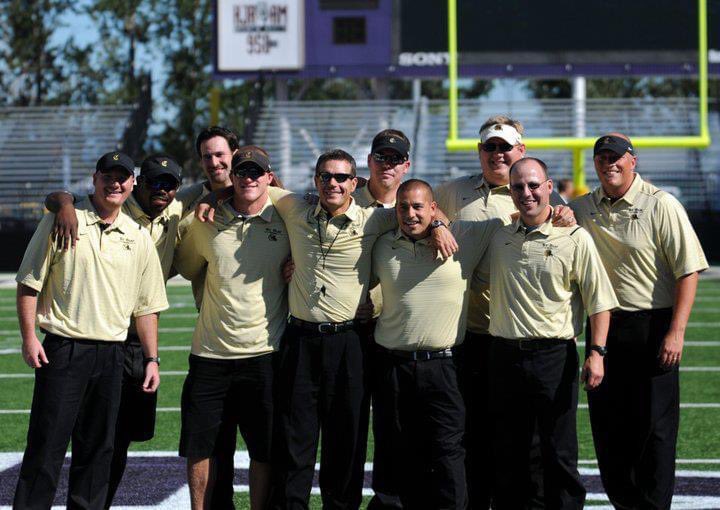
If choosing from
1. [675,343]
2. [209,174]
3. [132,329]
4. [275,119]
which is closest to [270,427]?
[132,329]

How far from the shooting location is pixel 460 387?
5.28 metres

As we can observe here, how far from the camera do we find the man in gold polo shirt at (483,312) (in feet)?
17.7

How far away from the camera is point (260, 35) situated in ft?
74.1

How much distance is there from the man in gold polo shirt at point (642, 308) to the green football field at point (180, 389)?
137 cm

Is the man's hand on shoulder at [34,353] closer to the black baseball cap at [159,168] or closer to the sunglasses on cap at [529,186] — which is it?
the black baseball cap at [159,168]

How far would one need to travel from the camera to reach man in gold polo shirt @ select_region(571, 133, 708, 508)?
5.21 m

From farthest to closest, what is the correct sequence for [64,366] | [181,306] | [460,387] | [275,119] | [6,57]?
[6,57]
[275,119]
[181,306]
[460,387]
[64,366]

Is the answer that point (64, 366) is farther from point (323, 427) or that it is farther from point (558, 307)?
point (558, 307)

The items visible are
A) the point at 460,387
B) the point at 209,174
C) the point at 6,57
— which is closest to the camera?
the point at 460,387

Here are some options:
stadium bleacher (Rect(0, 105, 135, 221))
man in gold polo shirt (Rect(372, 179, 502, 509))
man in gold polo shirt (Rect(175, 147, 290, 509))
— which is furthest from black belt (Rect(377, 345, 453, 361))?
stadium bleacher (Rect(0, 105, 135, 221))

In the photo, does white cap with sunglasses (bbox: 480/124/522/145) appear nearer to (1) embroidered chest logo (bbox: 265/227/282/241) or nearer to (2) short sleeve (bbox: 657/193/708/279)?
(2) short sleeve (bbox: 657/193/708/279)

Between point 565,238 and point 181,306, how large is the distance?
10.5 metres

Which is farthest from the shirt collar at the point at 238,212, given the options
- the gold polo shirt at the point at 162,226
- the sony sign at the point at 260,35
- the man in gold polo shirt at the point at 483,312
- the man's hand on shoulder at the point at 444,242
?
the sony sign at the point at 260,35

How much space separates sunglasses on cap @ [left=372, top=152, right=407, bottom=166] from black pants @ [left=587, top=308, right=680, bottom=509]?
1.18m
